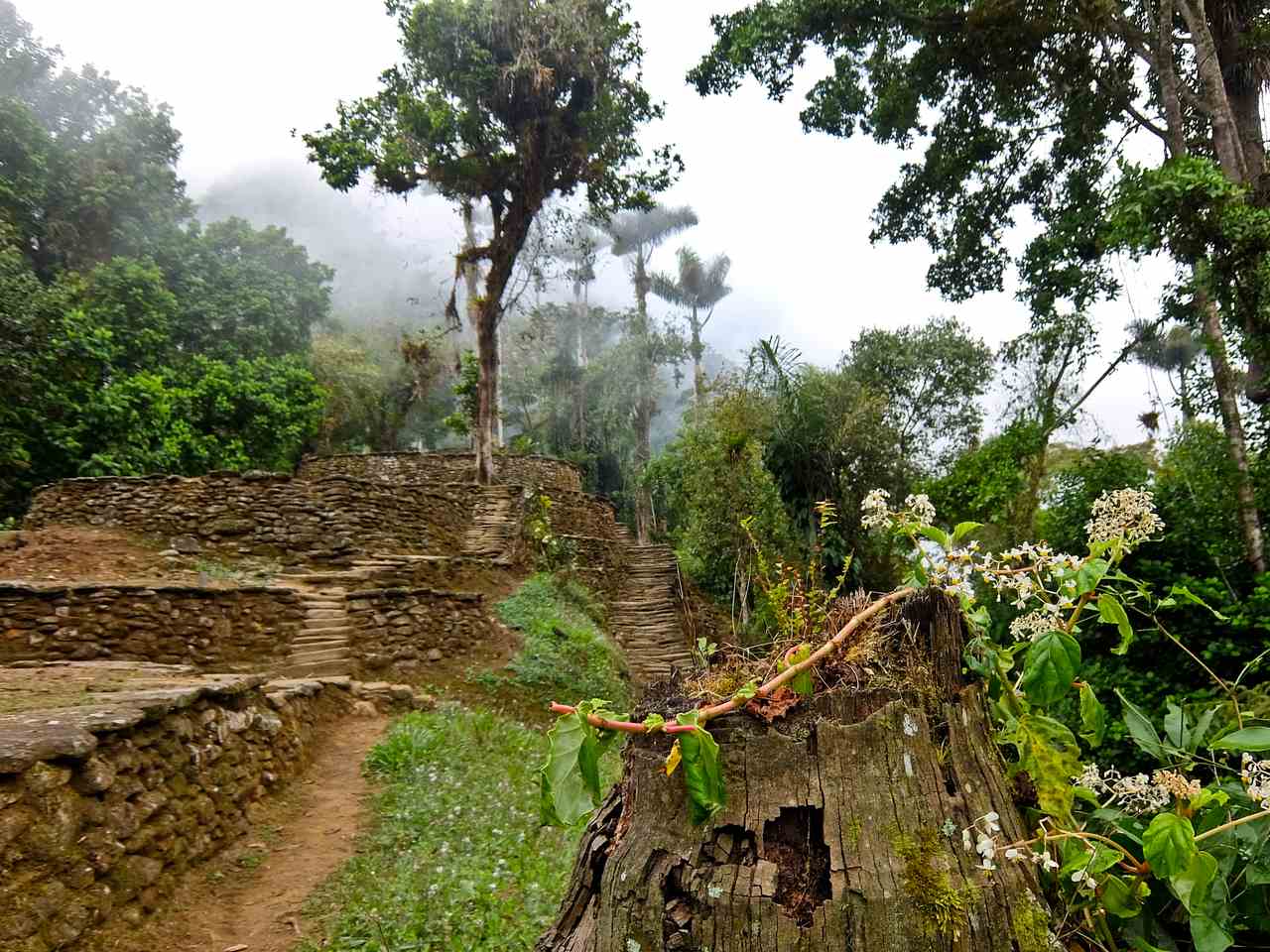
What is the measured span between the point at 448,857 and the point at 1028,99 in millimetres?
11526

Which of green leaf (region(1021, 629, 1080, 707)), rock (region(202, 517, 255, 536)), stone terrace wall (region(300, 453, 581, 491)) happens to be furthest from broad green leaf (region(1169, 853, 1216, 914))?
stone terrace wall (region(300, 453, 581, 491))

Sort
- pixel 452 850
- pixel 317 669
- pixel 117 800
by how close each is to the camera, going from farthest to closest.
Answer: pixel 317 669
pixel 452 850
pixel 117 800

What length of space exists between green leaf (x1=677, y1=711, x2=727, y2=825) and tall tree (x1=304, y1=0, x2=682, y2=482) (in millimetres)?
12947

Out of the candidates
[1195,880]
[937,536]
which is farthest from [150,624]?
[1195,880]

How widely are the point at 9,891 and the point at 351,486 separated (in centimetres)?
927

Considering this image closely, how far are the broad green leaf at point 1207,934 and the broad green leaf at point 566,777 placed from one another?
0.93 metres

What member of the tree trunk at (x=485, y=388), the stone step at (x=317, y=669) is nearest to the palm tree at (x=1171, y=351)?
the stone step at (x=317, y=669)

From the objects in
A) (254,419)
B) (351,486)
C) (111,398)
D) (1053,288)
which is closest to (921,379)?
(1053,288)

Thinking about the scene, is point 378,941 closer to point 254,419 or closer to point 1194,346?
point 1194,346

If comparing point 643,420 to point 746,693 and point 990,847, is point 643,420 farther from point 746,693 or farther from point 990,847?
point 990,847

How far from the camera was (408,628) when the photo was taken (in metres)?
8.38

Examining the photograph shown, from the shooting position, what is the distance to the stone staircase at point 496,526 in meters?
12.1

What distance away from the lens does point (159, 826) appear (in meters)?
3.61

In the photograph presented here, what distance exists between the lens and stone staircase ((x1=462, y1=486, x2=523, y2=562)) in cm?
1211
